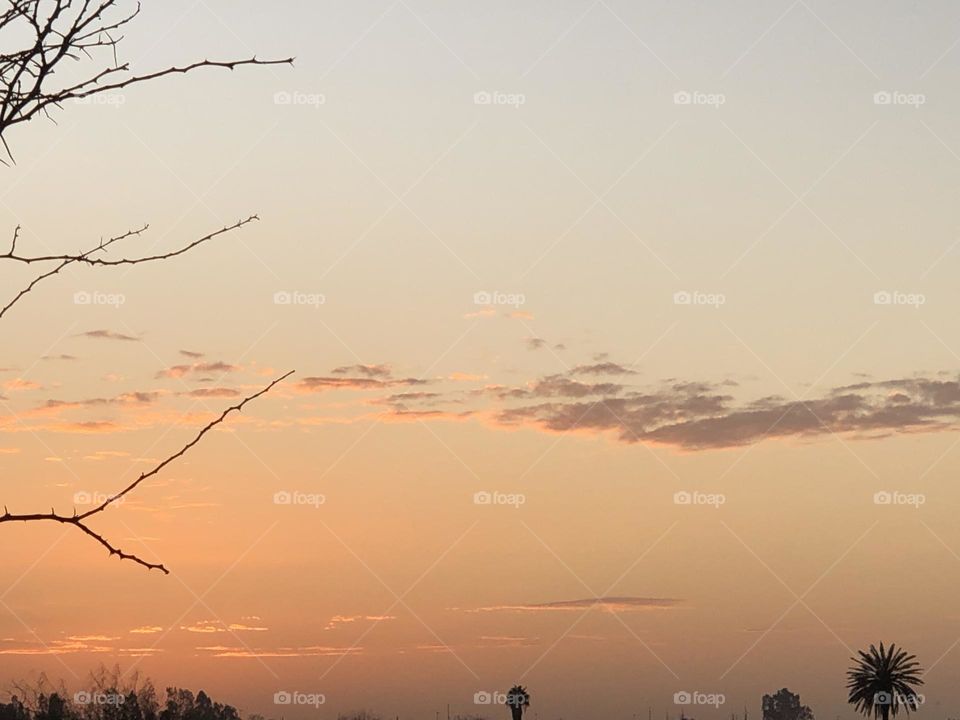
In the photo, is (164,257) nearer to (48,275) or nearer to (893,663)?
(48,275)

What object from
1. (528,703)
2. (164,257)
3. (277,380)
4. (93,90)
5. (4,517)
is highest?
(528,703)

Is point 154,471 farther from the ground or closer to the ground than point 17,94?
closer to the ground

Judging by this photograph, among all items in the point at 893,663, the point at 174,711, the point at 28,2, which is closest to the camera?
the point at 28,2

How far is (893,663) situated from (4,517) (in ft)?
409

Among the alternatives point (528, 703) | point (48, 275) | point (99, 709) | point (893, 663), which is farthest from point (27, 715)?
point (48, 275)

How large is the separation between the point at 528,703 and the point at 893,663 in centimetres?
5212

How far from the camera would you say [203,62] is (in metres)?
4.19

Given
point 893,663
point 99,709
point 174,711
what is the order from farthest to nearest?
1. point 174,711
2. point 99,709
3. point 893,663

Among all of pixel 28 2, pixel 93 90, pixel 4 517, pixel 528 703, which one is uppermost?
pixel 528 703

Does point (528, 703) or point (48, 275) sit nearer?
point (48, 275)

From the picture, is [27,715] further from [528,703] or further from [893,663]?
[893,663]

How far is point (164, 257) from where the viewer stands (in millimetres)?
4445

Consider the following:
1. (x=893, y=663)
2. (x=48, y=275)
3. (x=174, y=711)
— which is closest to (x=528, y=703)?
(x=174, y=711)

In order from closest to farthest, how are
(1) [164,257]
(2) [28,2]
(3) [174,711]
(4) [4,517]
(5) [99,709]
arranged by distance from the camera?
1. (4) [4,517]
2. (2) [28,2]
3. (1) [164,257]
4. (5) [99,709]
5. (3) [174,711]
